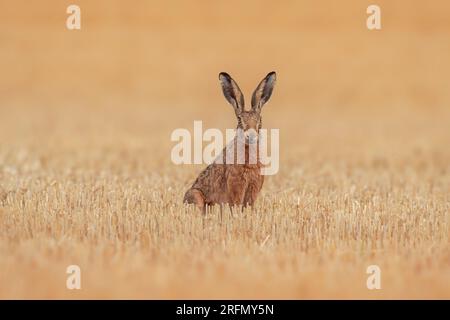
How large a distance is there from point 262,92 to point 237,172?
0.97 meters

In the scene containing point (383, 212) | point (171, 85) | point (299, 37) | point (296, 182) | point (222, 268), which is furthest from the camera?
point (299, 37)

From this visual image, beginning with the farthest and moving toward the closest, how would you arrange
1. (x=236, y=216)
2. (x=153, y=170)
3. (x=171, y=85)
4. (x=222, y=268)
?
(x=171, y=85) → (x=153, y=170) → (x=236, y=216) → (x=222, y=268)

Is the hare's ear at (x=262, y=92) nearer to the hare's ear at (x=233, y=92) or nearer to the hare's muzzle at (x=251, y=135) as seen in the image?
the hare's ear at (x=233, y=92)

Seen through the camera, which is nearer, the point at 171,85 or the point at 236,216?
the point at 236,216

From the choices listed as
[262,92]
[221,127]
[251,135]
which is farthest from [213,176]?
[221,127]

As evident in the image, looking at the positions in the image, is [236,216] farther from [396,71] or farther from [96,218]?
[396,71]

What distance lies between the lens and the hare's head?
9133 mm

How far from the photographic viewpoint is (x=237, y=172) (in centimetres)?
959

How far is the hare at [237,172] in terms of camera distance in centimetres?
923
